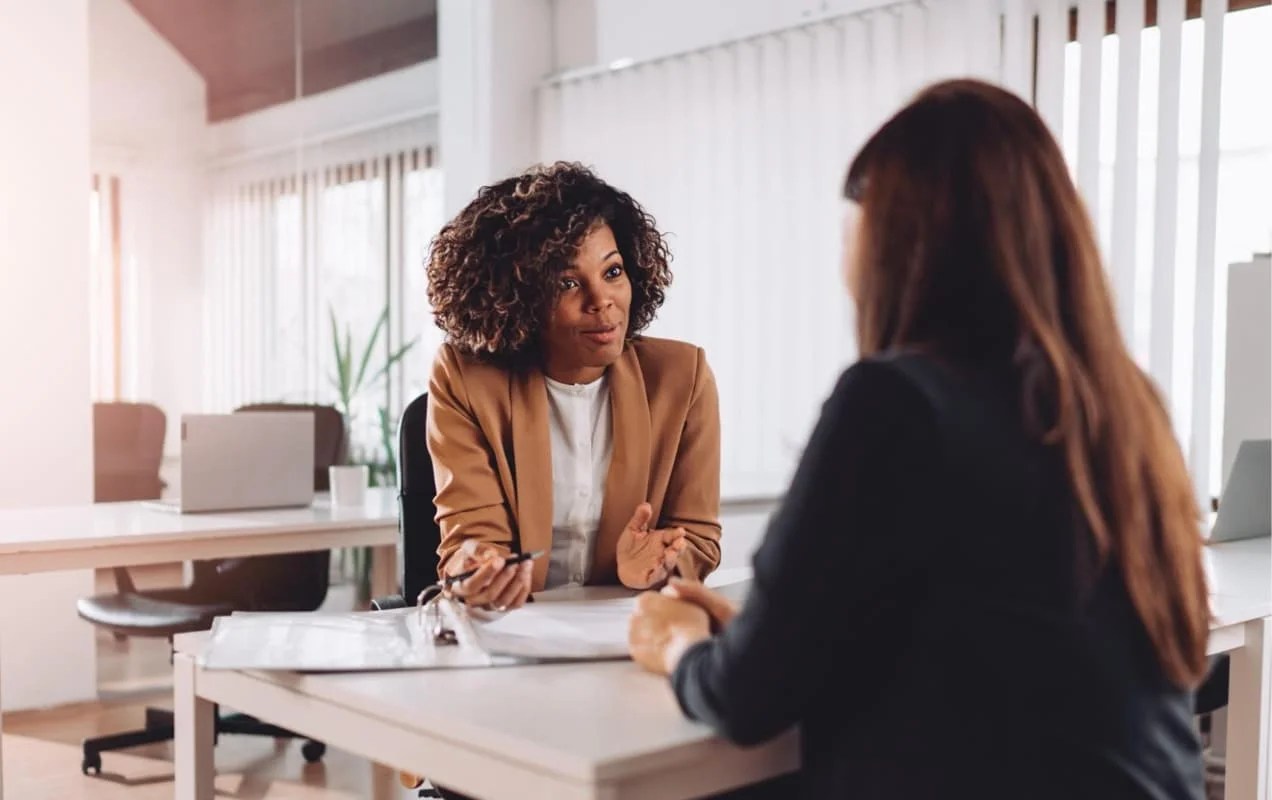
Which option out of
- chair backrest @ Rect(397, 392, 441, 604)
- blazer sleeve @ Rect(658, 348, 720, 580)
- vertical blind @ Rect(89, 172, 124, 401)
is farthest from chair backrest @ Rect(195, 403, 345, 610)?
blazer sleeve @ Rect(658, 348, 720, 580)

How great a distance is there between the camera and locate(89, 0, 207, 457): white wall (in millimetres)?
4156

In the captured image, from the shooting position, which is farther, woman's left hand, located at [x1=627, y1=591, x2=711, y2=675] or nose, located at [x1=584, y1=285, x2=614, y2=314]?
nose, located at [x1=584, y1=285, x2=614, y2=314]

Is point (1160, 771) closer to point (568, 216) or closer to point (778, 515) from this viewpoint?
point (778, 515)

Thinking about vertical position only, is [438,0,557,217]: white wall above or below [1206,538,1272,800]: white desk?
above

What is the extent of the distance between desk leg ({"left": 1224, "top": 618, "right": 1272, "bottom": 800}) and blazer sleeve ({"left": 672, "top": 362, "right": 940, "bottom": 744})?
1.13m

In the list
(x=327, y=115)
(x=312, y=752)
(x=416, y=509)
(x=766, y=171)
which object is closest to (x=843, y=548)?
(x=416, y=509)

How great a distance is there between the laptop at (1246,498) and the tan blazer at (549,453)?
1.18 m

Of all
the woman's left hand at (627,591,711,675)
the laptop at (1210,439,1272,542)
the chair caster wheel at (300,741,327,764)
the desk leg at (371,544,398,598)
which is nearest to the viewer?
the woman's left hand at (627,591,711,675)

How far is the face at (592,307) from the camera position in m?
1.91

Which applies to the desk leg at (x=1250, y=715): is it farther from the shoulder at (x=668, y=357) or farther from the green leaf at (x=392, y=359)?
the green leaf at (x=392, y=359)

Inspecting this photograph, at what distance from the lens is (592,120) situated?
473cm

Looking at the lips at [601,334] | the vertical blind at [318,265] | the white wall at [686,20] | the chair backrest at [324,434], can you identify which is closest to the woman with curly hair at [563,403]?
the lips at [601,334]

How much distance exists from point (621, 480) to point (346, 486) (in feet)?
4.72

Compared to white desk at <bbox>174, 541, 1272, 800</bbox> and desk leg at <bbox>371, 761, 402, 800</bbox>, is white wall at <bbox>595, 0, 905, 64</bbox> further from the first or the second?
white desk at <bbox>174, 541, 1272, 800</bbox>
